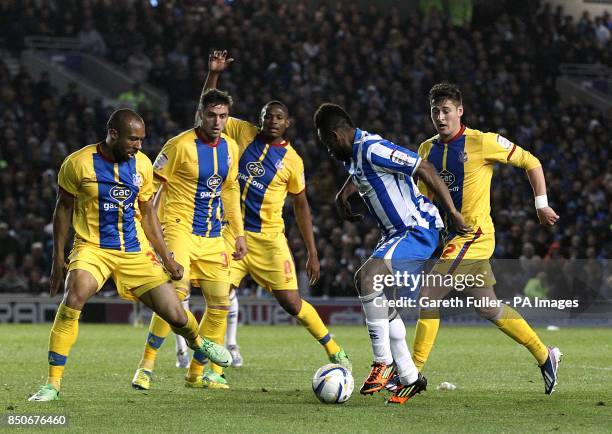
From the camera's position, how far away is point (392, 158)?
8.24 m

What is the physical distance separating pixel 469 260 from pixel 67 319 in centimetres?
313

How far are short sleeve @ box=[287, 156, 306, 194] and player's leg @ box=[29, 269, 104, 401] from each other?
8.63ft

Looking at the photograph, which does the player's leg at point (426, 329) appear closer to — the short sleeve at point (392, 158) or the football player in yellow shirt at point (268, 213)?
the short sleeve at point (392, 158)

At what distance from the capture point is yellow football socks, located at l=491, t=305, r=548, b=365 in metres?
9.23

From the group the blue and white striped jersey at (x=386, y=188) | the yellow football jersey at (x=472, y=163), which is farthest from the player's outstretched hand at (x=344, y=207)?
the yellow football jersey at (x=472, y=163)

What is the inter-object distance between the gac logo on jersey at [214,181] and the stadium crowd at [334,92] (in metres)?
9.97

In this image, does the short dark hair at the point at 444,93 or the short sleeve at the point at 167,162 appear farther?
the short sleeve at the point at 167,162

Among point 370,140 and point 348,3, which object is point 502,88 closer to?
point 348,3

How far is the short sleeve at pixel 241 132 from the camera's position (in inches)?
416

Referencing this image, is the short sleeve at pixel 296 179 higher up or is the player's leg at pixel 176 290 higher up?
the short sleeve at pixel 296 179

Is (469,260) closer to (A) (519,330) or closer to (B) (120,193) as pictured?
(A) (519,330)

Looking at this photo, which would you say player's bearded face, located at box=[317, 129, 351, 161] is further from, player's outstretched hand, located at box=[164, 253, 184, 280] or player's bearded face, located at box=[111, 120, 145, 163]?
player's outstretched hand, located at box=[164, 253, 184, 280]

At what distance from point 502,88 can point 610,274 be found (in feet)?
31.2

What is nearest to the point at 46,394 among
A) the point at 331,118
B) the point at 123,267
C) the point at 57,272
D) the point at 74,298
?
the point at 74,298
